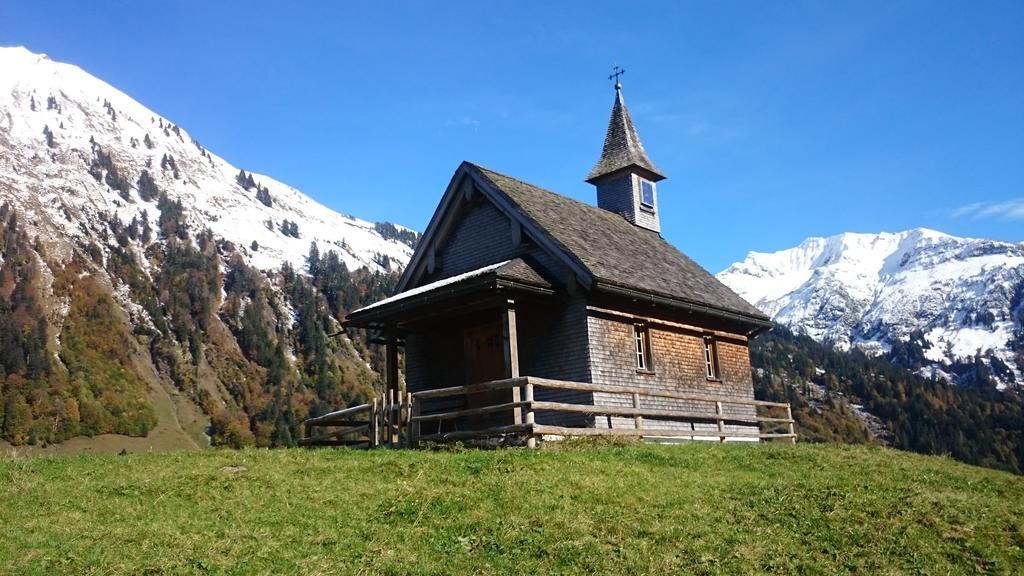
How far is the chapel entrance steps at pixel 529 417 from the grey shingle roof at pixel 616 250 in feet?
10.2

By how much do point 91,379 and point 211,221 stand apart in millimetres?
57360

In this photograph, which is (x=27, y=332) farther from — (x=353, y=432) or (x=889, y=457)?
(x=889, y=457)

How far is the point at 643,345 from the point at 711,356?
4.04 meters

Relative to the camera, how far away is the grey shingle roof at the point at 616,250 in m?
22.5

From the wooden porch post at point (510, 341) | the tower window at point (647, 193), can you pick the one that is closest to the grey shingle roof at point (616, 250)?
the tower window at point (647, 193)

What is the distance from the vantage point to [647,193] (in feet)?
109

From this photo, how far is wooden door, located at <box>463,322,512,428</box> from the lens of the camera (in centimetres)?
2298

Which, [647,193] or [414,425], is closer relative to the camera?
[414,425]

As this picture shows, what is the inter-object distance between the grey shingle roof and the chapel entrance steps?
3099 millimetres

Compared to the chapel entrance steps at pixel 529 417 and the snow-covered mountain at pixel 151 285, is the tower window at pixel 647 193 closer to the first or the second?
the chapel entrance steps at pixel 529 417

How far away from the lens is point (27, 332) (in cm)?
11138

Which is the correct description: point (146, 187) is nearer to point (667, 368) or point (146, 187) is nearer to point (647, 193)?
point (647, 193)

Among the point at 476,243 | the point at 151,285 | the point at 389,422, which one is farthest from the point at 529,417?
the point at 151,285

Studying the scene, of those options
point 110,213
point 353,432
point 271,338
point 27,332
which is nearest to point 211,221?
point 110,213
